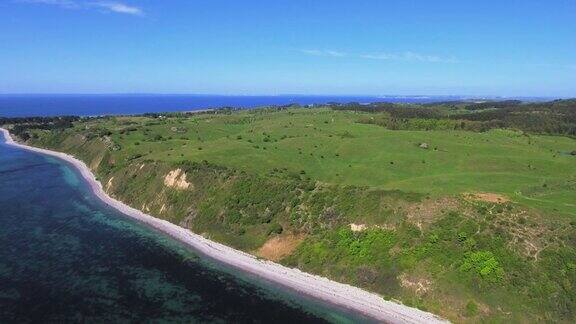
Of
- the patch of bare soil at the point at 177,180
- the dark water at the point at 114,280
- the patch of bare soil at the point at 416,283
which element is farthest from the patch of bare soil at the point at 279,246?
the patch of bare soil at the point at 177,180

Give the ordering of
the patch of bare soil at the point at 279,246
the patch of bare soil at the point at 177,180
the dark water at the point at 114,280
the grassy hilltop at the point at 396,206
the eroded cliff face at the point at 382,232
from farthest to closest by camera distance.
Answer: the patch of bare soil at the point at 177,180 → the patch of bare soil at the point at 279,246 → the eroded cliff face at the point at 382,232 → the grassy hilltop at the point at 396,206 → the dark water at the point at 114,280

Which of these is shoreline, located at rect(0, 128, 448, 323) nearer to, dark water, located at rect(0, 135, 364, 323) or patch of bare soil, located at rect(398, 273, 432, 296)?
dark water, located at rect(0, 135, 364, 323)

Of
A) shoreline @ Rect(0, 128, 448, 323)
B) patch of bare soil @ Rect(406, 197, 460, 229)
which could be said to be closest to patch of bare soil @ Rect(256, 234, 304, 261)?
shoreline @ Rect(0, 128, 448, 323)

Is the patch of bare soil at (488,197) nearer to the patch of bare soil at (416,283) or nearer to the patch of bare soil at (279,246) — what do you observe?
the patch of bare soil at (416,283)

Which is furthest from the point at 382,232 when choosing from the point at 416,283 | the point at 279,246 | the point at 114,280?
the point at 114,280

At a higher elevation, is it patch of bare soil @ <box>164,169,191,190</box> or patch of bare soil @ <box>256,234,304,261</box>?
patch of bare soil @ <box>164,169,191,190</box>

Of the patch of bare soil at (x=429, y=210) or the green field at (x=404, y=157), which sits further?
the green field at (x=404, y=157)
